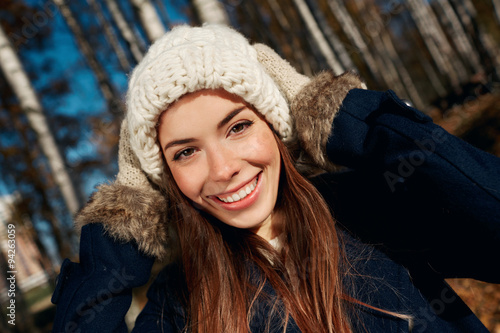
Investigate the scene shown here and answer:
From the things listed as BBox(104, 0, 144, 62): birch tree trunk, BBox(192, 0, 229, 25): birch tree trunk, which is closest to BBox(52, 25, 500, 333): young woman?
BBox(192, 0, 229, 25): birch tree trunk

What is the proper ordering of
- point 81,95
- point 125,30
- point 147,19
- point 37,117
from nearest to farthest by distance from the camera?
point 147,19
point 37,117
point 125,30
point 81,95

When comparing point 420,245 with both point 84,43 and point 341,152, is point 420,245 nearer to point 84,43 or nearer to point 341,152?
point 341,152

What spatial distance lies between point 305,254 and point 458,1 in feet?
31.5

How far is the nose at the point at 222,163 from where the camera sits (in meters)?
1.48

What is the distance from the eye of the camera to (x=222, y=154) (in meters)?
1.50

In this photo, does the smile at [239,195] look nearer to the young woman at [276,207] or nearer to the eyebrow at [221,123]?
the young woman at [276,207]

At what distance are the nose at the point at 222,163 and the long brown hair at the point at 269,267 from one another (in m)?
0.33

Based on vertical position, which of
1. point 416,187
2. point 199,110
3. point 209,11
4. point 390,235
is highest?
point 209,11

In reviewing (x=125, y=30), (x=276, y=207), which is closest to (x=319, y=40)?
(x=125, y=30)

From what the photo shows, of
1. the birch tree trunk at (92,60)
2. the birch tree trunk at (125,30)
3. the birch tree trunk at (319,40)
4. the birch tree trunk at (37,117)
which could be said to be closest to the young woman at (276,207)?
the birch tree trunk at (125,30)

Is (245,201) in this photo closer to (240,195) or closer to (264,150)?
(240,195)

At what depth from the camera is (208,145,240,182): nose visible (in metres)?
1.48

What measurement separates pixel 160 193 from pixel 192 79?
795 mm

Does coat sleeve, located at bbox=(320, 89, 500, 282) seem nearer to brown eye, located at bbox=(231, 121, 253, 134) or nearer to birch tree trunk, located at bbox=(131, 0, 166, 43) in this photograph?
brown eye, located at bbox=(231, 121, 253, 134)
